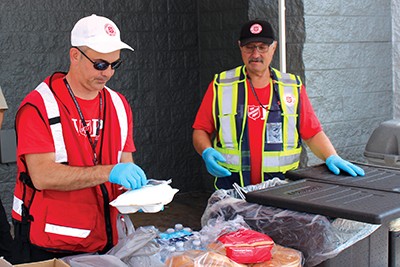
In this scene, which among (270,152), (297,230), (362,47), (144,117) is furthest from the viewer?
(144,117)

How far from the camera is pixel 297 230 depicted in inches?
88.4

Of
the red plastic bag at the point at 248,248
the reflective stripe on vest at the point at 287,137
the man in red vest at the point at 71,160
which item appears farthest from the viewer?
the reflective stripe on vest at the point at 287,137

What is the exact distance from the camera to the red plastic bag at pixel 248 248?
6.76 ft

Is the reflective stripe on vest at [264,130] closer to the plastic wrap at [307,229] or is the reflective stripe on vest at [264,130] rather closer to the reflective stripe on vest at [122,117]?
the reflective stripe on vest at [122,117]

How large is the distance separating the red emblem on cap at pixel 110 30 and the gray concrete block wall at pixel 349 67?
288 centimetres

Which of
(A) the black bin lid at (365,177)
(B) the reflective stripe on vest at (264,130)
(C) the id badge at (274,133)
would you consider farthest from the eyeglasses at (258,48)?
(A) the black bin lid at (365,177)

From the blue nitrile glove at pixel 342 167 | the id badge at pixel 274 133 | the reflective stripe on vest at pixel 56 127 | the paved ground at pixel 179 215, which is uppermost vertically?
the reflective stripe on vest at pixel 56 127

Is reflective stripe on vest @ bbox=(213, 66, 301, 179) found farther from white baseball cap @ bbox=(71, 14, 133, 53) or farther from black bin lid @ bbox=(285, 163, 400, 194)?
white baseball cap @ bbox=(71, 14, 133, 53)

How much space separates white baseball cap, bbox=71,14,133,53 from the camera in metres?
2.58

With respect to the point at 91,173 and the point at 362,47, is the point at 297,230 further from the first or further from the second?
the point at 362,47

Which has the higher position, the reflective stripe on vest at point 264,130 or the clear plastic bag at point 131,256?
the reflective stripe on vest at point 264,130

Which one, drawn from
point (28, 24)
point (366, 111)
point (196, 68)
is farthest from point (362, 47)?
point (28, 24)

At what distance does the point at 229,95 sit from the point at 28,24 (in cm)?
292

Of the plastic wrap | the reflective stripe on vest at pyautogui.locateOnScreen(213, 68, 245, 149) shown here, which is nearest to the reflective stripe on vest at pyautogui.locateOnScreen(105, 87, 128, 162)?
the plastic wrap
